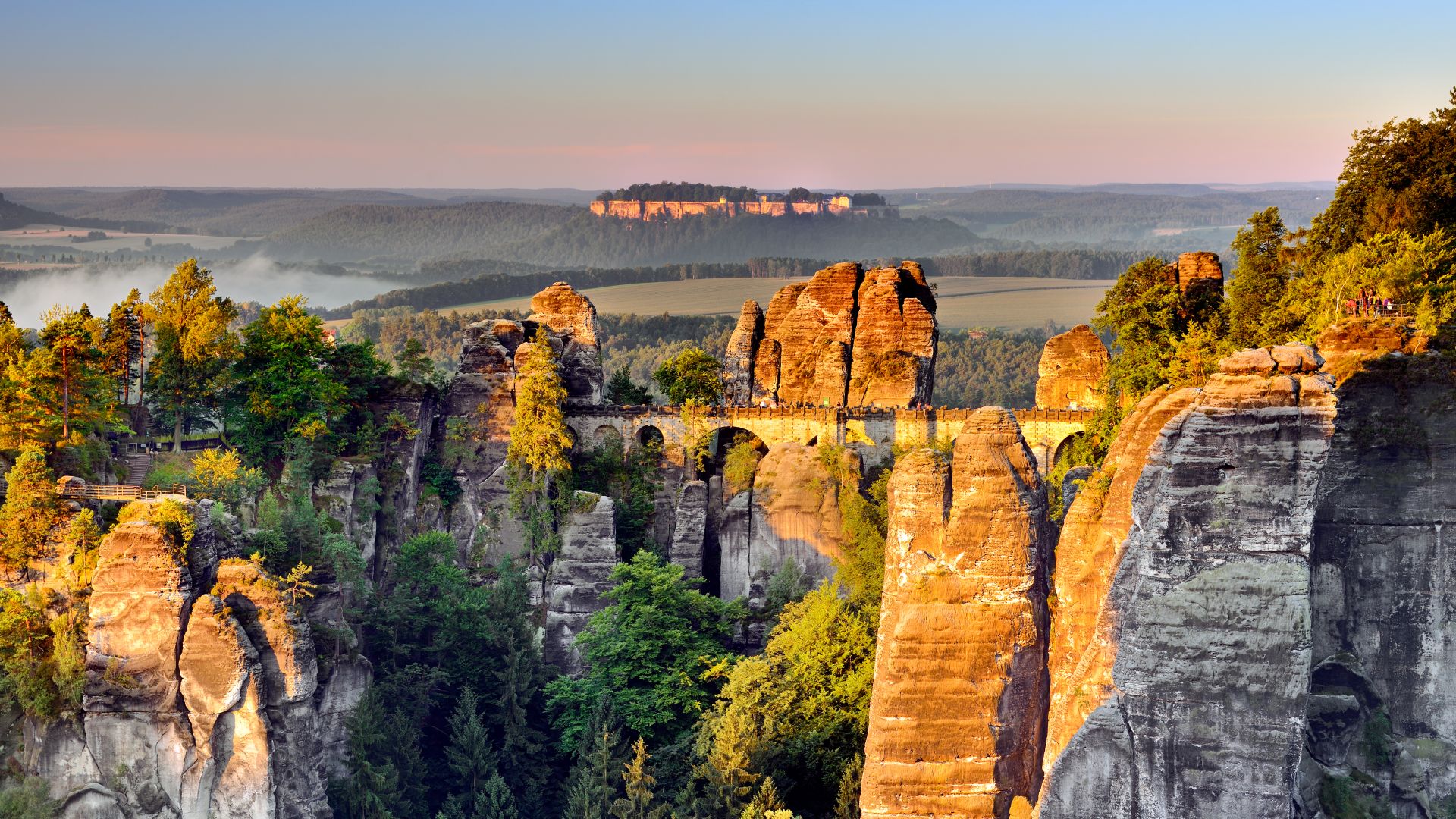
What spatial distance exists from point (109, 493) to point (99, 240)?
437ft

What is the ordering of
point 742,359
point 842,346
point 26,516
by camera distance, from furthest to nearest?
1. point 742,359
2. point 842,346
3. point 26,516

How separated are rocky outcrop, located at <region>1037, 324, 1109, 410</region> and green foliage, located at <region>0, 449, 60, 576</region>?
29.3m

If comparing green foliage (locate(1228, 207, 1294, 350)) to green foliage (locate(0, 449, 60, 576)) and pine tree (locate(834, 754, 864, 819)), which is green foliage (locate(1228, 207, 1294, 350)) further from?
green foliage (locate(0, 449, 60, 576))

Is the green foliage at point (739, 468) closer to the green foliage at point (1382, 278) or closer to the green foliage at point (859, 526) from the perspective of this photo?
the green foliage at point (859, 526)

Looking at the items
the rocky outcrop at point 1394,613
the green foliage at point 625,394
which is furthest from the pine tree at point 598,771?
the green foliage at point 625,394

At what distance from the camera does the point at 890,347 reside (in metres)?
55.9

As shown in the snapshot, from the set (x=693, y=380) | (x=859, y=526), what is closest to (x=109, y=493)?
(x=859, y=526)

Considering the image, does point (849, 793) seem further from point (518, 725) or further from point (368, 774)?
point (368, 774)

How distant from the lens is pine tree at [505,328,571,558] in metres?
50.2

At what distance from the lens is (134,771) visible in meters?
34.7

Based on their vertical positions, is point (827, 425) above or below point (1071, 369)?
below

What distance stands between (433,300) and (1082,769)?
125 m

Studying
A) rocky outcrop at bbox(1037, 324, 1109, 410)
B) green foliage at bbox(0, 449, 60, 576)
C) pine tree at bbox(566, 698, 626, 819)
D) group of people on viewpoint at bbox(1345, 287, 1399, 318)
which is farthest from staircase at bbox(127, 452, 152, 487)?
group of people on viewpoint at bbox(1345, 287, 1399, 318)

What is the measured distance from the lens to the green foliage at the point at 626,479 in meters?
51.3
